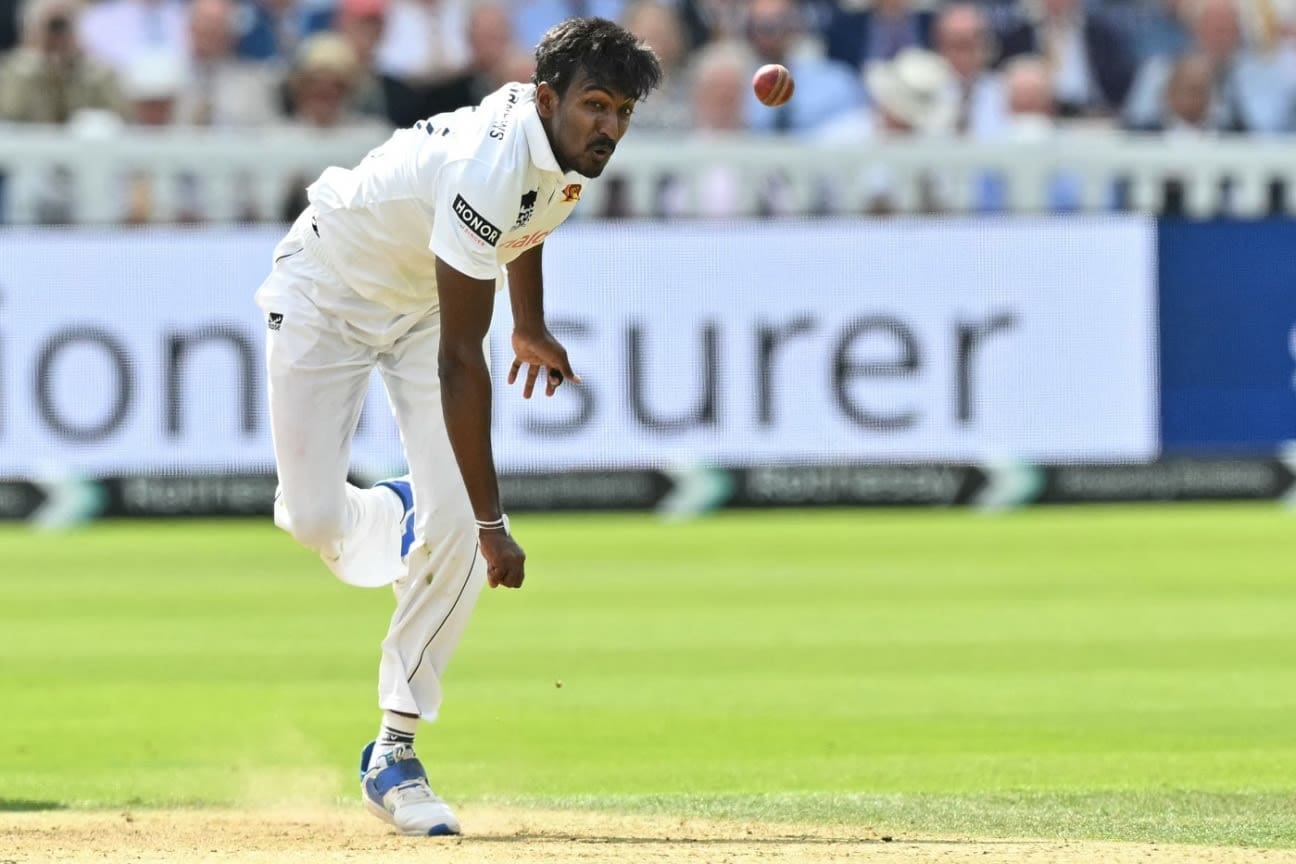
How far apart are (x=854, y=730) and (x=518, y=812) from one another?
1.71 metres

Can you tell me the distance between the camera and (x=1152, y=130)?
16.5 m

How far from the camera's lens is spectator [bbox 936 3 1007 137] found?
1589 centimetres

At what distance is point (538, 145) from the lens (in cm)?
592

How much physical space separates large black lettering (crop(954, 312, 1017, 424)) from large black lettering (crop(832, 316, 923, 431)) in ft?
0.77

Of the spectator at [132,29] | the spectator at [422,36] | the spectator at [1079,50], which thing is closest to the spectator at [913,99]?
the spectator at [1079,50]

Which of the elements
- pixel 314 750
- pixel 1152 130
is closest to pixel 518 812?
pixel 314 750

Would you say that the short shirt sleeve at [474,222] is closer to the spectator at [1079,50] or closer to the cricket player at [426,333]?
the cricket player at [426,333]

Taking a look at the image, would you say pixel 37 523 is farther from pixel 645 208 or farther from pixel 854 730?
pixel 854 730

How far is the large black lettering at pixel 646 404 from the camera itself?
46.7 feet

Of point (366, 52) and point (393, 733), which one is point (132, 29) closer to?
point (366, 52)

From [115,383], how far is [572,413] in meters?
2.57

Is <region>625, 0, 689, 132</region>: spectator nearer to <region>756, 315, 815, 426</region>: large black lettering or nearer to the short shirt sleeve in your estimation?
<region>756, 315, 815, 426</region>: large black lettering

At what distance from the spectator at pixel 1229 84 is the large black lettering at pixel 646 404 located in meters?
4.10

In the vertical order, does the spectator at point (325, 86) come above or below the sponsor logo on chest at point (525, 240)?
above
